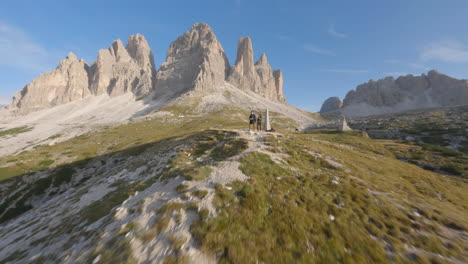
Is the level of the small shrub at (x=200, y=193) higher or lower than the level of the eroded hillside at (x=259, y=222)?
higher

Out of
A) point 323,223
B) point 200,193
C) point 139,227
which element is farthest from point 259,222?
point 139,227

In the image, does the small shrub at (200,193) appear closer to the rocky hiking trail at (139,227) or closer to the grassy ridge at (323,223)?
the rocky hiking trail at (139,227)

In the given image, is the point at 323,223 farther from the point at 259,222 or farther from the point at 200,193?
the point at 200,193

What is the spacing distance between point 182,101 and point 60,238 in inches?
6463

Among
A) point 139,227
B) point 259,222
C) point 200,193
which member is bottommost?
point 139,227

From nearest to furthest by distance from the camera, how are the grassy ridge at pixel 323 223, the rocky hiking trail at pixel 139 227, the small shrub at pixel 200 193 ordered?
the grassy ridge at pixel 323 223 < the rocky hiking trail at pixel 139 227 < the small shrub at pixel 200 193

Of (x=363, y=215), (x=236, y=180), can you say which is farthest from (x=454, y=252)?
(x=236, y=180)

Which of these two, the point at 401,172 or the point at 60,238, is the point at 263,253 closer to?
the point at 60,238

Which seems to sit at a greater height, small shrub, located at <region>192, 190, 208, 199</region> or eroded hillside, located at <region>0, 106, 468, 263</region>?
small shrub, located at <region>192, 190, 208, 199</region>

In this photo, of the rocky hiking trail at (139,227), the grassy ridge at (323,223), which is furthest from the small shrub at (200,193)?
the grassy ridge at (323,223)

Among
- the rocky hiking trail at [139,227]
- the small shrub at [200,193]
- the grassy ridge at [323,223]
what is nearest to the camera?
the grassy ridge at [323,223]

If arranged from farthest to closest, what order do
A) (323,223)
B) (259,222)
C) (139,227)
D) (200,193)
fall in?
(200,193) < (323,223) < (139,227) < (259,222)

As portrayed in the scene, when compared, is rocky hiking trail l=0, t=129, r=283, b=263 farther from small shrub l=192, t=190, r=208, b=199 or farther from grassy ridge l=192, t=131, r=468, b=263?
grassy ridge l=192, t=131, r=468, b=263

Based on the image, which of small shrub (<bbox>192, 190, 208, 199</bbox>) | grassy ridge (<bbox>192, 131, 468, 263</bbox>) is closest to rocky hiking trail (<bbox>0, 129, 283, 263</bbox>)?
small shrub (<bbox>192, 190, 208, 199</bbox>)
